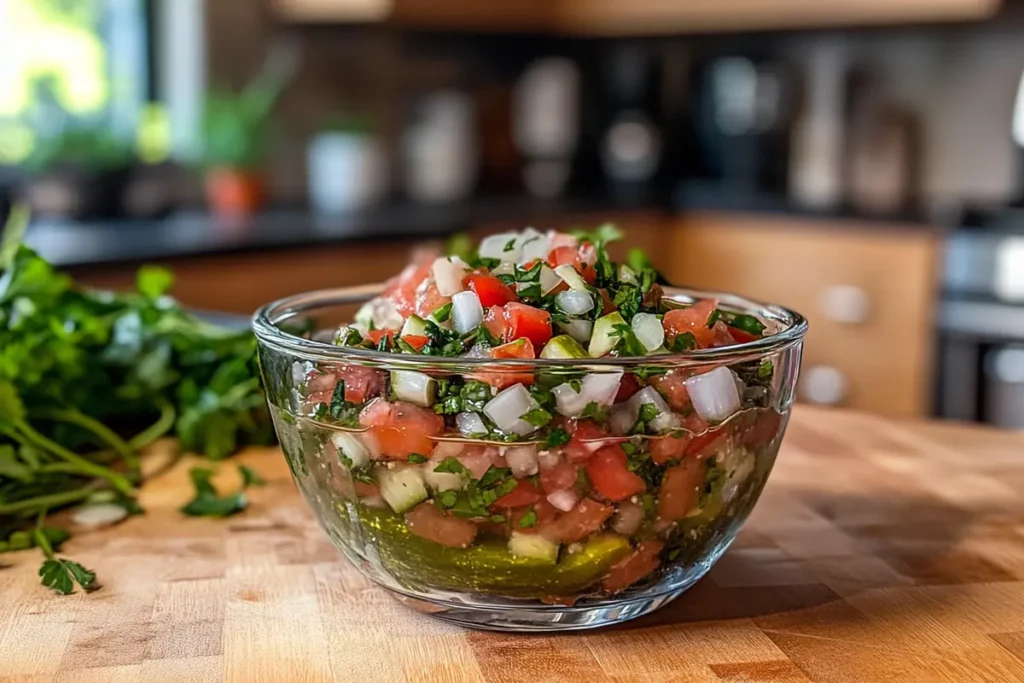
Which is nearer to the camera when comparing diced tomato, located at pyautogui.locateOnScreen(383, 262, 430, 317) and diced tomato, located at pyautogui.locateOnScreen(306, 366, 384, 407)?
diced tomato, located at pyautogui.locateOnScreen(306, 366, 384, 407)

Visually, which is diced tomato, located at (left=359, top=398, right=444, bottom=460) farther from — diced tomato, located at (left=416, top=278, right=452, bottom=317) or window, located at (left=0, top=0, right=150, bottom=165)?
window, located at (left=0, top=0, right=150, bottom=165)

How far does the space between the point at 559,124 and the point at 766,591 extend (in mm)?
3123

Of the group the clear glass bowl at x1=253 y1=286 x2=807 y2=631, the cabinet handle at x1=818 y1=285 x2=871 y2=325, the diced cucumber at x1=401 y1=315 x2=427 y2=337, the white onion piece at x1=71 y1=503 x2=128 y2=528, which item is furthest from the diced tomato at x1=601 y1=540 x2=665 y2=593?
the cabinet handle at x1=818 y1=285 x2=871 y2=325

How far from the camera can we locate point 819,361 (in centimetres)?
301

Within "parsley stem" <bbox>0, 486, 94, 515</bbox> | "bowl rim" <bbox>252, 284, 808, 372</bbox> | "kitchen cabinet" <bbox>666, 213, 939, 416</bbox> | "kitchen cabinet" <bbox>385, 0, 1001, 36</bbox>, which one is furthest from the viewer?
"kitchen cabinet" <bbox>385, 0, 1001, 36</bbox>

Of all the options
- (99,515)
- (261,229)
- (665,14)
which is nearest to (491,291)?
(99,515)

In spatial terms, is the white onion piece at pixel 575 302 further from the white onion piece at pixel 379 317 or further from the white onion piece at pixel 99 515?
the white onion piece at pixel 99 515

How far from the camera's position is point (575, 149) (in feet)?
13.2

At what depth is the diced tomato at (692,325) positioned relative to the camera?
82 centimetres

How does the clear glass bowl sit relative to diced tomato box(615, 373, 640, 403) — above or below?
below

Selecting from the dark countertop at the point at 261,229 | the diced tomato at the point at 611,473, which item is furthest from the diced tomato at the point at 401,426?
the dark countertop at the point at 261,229

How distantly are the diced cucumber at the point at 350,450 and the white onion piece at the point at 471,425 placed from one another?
0.25 feet

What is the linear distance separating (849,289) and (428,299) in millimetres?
2289

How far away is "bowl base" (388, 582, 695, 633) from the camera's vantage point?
0.78 metres
